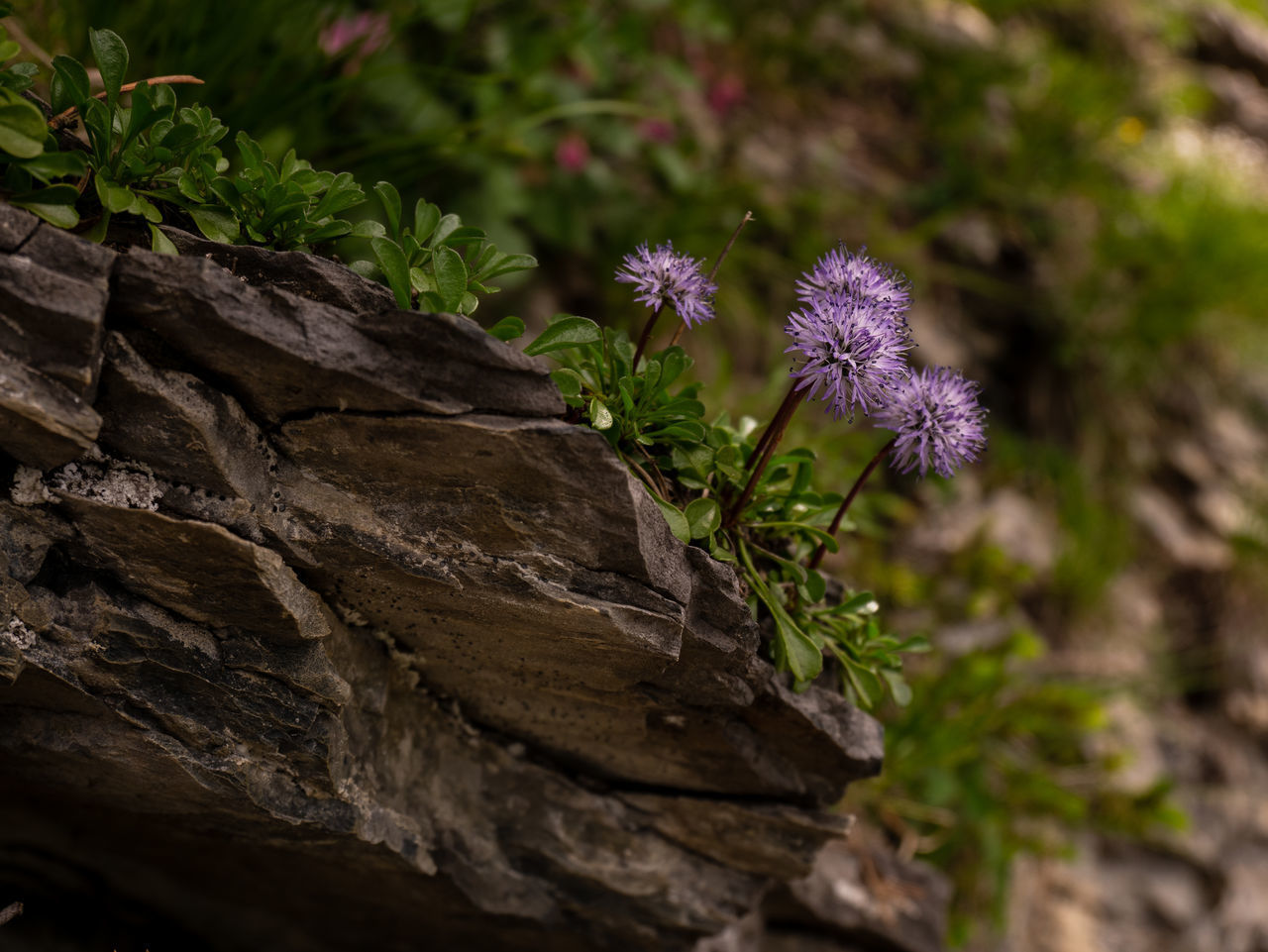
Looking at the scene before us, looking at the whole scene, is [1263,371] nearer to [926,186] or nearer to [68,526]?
[926,186]

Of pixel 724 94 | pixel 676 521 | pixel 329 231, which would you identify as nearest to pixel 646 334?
pixel 676 521

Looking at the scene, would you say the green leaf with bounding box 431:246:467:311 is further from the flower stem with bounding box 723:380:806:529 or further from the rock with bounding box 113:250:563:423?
the flower stem with bounding box 723:380:806:529

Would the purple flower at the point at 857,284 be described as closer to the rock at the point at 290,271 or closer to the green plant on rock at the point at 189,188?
the green plant on rock at the point at 189,188

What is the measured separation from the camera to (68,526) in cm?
146

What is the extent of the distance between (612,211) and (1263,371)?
189 inches

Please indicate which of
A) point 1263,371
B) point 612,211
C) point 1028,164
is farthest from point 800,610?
point 1263,371

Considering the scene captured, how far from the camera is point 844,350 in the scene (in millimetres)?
1467

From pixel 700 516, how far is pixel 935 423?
1.41 ft

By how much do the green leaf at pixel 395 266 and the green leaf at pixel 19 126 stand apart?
0.47 metres

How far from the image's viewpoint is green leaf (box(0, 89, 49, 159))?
4.22 feet

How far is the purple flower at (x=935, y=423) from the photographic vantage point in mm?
1594

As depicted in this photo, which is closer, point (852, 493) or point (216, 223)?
point (216, 223)

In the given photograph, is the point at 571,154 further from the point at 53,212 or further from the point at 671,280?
the point at 53,212

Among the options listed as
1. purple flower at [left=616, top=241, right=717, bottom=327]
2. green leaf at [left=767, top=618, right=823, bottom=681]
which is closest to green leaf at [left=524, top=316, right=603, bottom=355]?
purple flower at [left=616, top=241, right=717, bottom=327]
